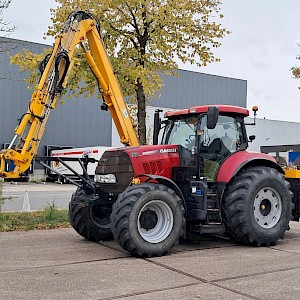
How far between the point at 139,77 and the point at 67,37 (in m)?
3.96

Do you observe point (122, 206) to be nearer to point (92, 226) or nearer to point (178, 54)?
point (92, 226)

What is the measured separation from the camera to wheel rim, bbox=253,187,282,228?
376 inches

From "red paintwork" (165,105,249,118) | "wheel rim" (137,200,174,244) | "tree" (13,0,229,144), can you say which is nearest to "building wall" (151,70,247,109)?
"tree" (13,0,229,144)

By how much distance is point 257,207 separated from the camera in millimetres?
9531

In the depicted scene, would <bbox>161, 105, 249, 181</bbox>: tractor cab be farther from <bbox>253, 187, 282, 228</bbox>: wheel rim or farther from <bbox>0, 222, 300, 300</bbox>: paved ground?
<bbox>0, 222, 300, 300</bbox>: paved ground

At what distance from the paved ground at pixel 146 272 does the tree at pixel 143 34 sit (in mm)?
5949

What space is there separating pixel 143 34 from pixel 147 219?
784cm

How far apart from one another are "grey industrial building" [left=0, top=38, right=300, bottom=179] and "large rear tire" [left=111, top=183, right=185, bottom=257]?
2663cm

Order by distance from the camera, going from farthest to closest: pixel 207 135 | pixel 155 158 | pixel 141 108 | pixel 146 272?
pixel 141 108 < pixel 207 135 < pixel 155 158 < pixel 146 272

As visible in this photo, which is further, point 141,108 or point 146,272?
point 141,108

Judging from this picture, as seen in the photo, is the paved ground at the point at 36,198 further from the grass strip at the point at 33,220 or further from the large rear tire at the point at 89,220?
the large rear tire at the point at 89,220

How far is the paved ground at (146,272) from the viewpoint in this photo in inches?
245

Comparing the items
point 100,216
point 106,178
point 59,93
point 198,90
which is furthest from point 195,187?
point 198,90

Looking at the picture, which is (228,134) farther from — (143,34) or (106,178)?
(143,34)
